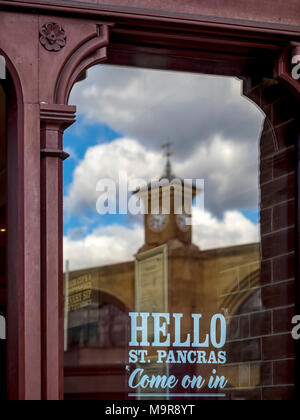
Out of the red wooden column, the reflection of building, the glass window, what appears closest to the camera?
the red wooden column

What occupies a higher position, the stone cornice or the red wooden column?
the stone cornice

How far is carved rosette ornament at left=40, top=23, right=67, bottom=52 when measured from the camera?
504cm

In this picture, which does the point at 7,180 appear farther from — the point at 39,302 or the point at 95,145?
the point at 95,145

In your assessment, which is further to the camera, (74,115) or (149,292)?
(149,292)

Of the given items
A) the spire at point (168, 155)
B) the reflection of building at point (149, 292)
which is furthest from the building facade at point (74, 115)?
the spire at point (168, 155)

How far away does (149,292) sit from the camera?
8.62m

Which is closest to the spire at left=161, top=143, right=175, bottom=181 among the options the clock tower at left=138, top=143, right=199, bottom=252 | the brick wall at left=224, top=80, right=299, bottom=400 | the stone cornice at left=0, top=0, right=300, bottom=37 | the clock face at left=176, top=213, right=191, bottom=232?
the clock tower at left=138, top=143, right=199, bottom=252

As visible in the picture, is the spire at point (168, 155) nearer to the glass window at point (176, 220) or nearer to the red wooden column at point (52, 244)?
the glass window at point (176, 220)

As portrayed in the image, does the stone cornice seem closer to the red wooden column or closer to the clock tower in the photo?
the red wooden column

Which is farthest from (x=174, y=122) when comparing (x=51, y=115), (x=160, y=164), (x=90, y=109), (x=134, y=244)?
(x=51, y=115)

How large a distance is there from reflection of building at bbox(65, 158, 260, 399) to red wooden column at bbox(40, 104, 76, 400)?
1101mm

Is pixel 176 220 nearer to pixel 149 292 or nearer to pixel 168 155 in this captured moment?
pixel 168 155

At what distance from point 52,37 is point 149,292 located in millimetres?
4005

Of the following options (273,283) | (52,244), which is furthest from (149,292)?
(52,244)
